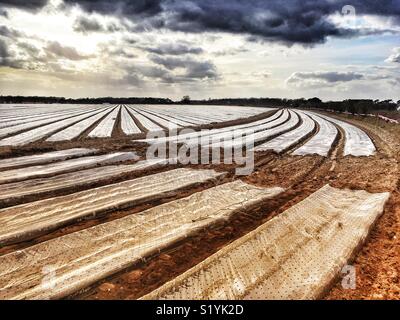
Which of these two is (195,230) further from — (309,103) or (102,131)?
(309,103)

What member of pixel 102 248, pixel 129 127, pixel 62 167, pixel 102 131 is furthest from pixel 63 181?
pixel 129 127

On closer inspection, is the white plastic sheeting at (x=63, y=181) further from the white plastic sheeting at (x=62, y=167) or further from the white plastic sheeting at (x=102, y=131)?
the white plastic sheeting at (x=102, y=131)

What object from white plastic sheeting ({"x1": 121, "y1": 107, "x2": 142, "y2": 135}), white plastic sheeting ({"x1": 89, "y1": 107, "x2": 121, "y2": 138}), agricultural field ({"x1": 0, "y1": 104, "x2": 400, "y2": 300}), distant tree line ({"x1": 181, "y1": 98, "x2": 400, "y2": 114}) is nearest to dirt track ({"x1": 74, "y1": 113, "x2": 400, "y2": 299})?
agricultural field ({"x1": 0, "y1": 104, "x2": 400, "y2": 300})

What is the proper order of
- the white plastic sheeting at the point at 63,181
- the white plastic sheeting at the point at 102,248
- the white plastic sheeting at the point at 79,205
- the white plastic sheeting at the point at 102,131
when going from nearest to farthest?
the white plastic sheeting at the point at 102,248 < the white plastic sheeting at the point at 79,205 < the white plastic sheeting at the point at 63,181 < the white plastic sheeting at the point at 102,131

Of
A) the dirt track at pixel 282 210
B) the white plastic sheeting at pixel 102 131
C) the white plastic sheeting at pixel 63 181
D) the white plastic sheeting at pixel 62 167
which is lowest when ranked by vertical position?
the dirt track at pixel 282 210

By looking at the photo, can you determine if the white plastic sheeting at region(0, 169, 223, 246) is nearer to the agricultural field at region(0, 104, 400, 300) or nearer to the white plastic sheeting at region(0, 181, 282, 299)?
the agricultural field at region(0, 104, 400, 300)

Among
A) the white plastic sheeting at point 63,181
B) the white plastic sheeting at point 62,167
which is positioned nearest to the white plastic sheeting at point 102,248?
the white plastic sheeting at point 63,181
